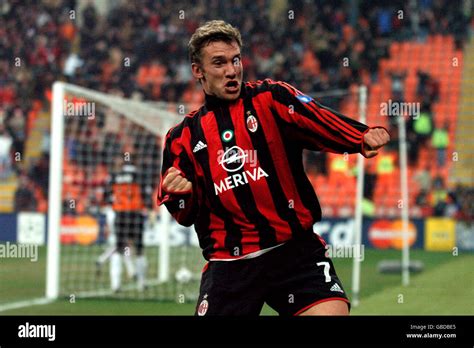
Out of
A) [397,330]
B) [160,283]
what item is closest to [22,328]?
[397,330]

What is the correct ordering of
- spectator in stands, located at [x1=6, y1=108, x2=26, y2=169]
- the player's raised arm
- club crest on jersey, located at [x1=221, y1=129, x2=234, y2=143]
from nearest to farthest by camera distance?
the player's raised arm
club crest on jersey, located at [x1=221, y1=129, x2=234, y2=143]
spectator in stands, located at [x1=6, y1=108, x2=26, y2=169]

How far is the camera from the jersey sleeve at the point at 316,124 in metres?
4.89

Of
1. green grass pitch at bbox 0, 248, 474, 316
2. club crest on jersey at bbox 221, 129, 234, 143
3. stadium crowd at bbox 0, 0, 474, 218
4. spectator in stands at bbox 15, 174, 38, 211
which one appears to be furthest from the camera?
stadium crowd at bbox 0, 0, 474, 218

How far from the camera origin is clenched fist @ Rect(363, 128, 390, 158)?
473cm

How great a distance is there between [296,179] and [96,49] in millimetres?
21322

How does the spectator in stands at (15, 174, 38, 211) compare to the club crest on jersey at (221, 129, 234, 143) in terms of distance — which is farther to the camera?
the spectator in stands at (15, 174, 38, 211)

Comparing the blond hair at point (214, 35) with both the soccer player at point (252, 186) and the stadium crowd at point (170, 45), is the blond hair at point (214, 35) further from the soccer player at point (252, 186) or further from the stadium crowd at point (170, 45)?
the stadium crowd at point (170, 45)

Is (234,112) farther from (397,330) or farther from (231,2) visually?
(231,2)

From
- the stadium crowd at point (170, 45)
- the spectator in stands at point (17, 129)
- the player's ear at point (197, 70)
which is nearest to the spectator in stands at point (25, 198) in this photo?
the stadium crowd at point (170, 45)

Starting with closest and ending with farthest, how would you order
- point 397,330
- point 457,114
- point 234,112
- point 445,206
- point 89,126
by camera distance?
point 397,330 → point 234,112 → point 89,126 → point 445,206 → point 457,114

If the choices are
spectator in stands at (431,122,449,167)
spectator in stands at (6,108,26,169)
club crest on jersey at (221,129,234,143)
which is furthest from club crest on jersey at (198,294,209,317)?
spectator in stands at (6,108,26,169)

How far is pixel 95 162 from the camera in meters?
16.0

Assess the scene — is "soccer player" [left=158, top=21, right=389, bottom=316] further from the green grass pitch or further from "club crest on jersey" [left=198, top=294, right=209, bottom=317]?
the green grass pitch

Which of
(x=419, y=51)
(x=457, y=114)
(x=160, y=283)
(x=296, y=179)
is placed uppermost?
(x=419, y=51)
